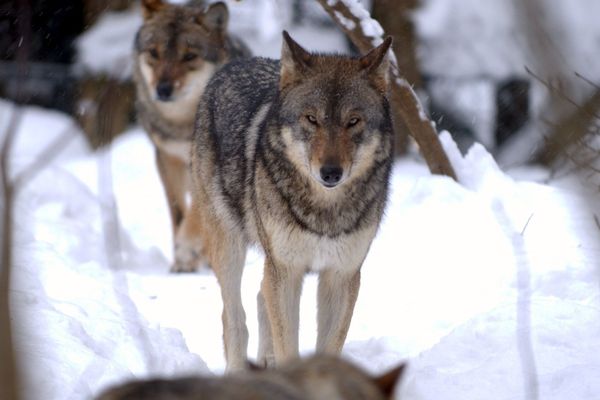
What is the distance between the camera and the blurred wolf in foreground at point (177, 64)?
11.1 metres

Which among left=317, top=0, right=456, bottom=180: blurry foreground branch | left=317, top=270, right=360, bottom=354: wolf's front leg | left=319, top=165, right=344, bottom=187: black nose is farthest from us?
left=317, top=0, right=456, bottom=180: blurry foreground branch

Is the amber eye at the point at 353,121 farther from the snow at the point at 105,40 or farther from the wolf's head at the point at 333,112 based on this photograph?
the snow at the point at 105,40

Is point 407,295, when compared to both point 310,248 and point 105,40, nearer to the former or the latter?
point 310,248

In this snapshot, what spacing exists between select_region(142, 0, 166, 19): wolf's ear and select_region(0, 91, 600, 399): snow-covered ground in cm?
184

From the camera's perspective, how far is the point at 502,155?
574 inches

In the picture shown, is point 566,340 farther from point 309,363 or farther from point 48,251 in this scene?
point 48,251

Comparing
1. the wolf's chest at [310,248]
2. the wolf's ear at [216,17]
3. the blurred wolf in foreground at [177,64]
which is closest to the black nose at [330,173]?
the wolf's chest at [310,248]

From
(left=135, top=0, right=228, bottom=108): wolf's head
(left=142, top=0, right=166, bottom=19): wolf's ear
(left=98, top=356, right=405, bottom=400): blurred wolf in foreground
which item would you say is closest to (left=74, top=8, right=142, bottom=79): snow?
(left=142, top=0, right=166, bottom=19): wolf's ear

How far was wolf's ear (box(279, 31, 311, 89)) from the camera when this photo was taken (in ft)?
20.5

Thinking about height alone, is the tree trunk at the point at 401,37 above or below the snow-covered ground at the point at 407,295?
below

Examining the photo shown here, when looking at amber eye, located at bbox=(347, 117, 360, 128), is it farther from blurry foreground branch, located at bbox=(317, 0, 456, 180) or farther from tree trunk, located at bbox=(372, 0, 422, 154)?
tree trunk, located at bbox=(372, 0, 422, 154)

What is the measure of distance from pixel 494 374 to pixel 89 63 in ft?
39.4

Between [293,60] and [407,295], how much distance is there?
249 cm

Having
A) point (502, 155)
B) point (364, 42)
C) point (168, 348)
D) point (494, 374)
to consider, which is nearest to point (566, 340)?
point (494, 374)
